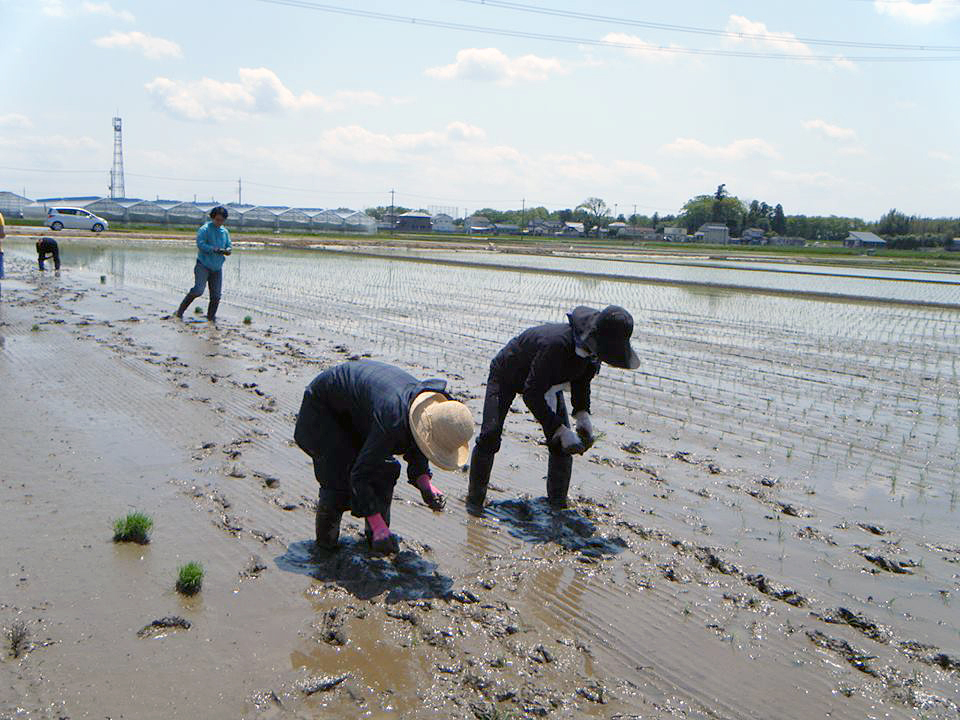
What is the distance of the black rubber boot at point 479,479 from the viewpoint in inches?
216

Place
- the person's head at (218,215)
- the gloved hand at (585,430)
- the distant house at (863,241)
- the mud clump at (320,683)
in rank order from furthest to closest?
the distant house at (863,241) → the person's head at (218,215) → the gloved hand at (585,430) → the mud clump at (320,683)

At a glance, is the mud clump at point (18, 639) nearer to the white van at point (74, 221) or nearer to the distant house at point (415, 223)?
the white van at point (74, 221)

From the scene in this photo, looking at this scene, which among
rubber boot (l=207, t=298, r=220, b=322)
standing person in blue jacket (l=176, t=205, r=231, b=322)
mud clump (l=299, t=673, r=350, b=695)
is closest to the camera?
mud clump (l=299, t=673, r=350, b=695)

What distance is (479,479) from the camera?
5512 mm

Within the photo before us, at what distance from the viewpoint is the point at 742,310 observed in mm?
19000

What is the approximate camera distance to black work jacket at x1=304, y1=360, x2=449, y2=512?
396cm

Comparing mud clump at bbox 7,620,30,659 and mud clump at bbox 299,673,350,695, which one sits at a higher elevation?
mud clump at bbox 7,620,30,659

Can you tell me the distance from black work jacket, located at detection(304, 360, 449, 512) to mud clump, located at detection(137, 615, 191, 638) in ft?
3.27

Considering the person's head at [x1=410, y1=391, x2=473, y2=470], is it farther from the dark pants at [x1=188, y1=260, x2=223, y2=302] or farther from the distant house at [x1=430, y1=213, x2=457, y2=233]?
the distant house at [x1=430, y1=213, x2=457, y2=233]

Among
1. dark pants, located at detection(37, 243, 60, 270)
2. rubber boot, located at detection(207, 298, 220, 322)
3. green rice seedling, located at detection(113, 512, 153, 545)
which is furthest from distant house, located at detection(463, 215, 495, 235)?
green rice seedling, located at detection(113, 512, 153, 545)

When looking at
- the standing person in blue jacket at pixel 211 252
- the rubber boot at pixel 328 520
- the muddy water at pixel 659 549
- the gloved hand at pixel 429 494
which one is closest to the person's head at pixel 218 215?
the standing person in blue jacket at pixel 211 252

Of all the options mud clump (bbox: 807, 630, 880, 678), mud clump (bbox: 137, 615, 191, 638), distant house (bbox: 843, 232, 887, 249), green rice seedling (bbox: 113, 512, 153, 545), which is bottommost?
mud clump (bbox: 807, 630, 880, 678)

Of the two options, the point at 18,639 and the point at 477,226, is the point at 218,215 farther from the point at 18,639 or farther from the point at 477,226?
the point at 477,226

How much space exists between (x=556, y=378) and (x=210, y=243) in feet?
28.4
